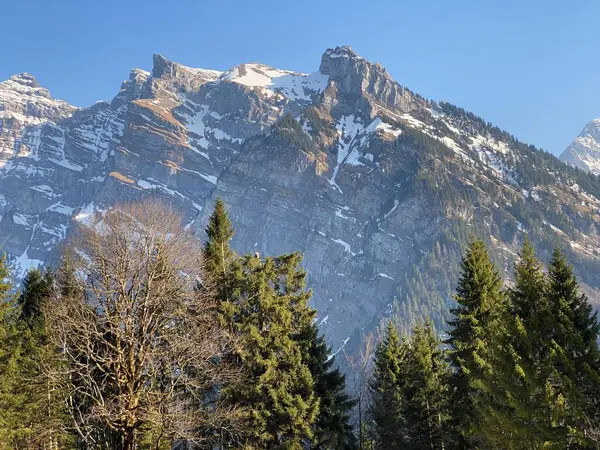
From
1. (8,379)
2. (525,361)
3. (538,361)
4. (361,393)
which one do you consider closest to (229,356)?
(8,379)

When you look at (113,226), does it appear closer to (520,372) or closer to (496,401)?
(520,372)

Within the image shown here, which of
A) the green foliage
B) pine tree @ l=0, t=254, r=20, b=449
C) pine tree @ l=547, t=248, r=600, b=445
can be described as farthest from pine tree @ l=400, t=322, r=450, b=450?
pine tree @ l=0, t=254, r=20, b=449

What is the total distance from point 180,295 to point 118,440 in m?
4.79

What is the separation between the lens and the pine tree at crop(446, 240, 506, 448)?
20.2m

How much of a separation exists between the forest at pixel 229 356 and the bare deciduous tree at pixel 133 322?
0.08 metres

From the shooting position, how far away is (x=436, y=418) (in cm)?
2997

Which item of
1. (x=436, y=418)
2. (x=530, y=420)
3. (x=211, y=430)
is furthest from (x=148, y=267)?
(x=436, y=418)

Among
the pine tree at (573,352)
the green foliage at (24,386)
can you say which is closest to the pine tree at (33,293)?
the green foliage at (24,386)

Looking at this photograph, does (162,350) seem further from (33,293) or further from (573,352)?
(33,293)

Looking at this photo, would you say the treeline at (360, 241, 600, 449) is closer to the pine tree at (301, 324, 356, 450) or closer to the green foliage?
the pine tree at (301, 324, 356, 450)

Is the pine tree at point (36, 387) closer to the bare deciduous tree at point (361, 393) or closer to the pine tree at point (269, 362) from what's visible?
the pine tree at point (269, 362)

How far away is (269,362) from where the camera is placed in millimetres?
21891

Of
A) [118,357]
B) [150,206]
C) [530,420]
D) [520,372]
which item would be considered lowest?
[530,420]

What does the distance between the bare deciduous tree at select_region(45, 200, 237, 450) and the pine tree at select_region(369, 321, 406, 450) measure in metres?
18.3
